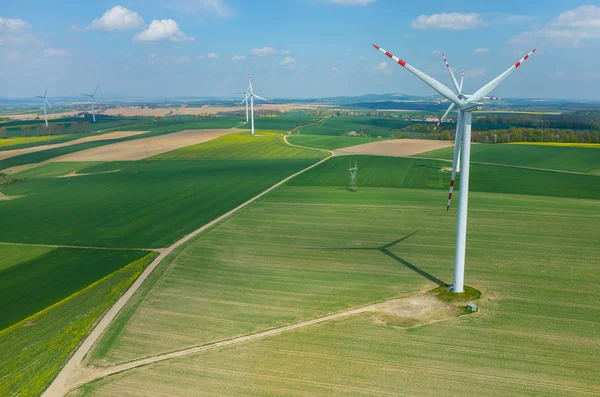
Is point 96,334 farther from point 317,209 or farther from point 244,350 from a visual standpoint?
point 317,209

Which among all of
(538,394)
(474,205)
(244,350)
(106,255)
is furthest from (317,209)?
(538,394)

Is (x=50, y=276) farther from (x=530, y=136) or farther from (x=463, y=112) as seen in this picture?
(x=530, y=136)

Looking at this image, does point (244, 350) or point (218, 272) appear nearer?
point (244, 350)

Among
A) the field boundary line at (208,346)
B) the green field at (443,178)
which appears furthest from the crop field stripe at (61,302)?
the green field at (443,178)

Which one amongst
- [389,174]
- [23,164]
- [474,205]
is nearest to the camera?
[474,205]

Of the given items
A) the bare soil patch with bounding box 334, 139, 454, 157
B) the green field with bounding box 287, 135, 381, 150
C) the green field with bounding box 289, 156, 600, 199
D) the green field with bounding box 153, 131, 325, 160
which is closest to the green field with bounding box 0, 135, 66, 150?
the green field with bounding box 153, 131, 325, 160

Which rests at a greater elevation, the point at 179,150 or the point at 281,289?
the point at 179,150
